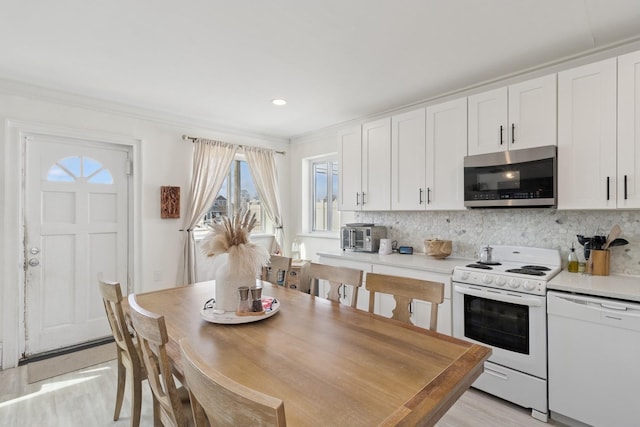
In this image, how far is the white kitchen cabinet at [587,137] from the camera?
208cm

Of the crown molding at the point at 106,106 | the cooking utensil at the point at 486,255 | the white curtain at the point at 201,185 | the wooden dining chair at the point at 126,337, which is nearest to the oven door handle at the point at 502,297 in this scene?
the cooking utensil at the point at 486,255

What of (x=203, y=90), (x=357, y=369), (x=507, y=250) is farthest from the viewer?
(x=203, y=90)

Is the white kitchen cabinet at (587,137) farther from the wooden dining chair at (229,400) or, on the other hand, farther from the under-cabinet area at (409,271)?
the wooden dining chair at (229,400)

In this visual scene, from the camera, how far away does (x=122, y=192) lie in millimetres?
3471

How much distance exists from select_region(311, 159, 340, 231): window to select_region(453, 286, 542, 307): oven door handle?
223 cm

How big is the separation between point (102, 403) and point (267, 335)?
1799mm

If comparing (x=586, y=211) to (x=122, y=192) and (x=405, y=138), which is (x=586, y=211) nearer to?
(x=405, y=138)

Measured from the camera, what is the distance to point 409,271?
9.18 feet

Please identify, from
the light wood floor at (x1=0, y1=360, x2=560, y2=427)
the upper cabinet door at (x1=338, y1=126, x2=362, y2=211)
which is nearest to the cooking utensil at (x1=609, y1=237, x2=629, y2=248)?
the light wood floor at (x1=0, y1=360, x2=560, y2=427)

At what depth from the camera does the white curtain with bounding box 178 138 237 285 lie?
3.79 meters

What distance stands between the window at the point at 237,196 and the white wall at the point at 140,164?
1.25ft

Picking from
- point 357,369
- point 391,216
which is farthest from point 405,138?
point 357,369

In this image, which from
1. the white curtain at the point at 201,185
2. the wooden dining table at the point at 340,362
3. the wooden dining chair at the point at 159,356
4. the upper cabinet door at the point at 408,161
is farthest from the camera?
the white curtain at the point at 201,185

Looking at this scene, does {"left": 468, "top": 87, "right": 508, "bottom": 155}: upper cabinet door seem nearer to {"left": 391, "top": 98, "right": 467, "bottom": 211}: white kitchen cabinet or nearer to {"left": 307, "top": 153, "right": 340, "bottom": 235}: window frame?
{"left": 391, "top": 98, "right": 467, "bottom": 211}: white kitchen cabinet
